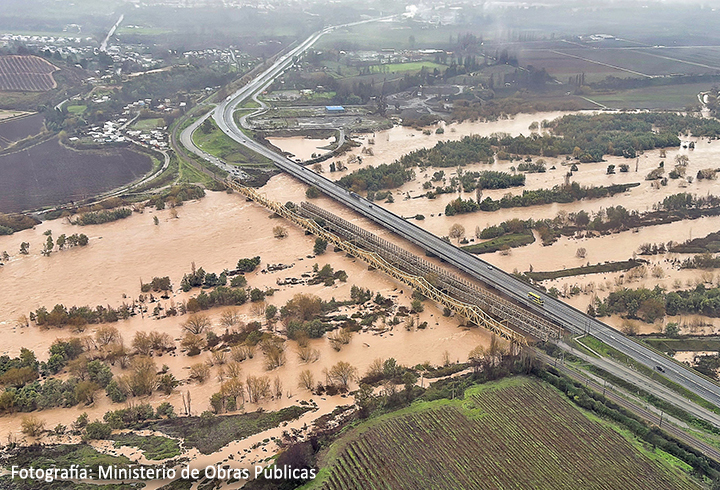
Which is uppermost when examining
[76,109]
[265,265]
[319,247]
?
[76,109]

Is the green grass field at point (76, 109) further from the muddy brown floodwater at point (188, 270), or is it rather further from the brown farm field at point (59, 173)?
the muddy brown floodwater at point (188, 270)

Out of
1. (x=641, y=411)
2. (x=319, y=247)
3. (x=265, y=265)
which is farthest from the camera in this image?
(x=319, y=247)

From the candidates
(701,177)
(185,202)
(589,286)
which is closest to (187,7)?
(185,202)

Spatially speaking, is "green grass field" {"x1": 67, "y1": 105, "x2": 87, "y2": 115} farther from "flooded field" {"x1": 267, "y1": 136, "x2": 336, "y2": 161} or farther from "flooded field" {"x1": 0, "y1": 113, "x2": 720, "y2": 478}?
"flooded field" {"x1": 0, "y1": 113, "x2": 720, "y2": 478}

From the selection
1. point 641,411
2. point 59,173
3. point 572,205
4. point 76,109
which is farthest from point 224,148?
point 641,411

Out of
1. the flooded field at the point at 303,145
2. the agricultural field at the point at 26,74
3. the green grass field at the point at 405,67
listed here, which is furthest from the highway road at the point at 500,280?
the green grass field at the point at 405,67

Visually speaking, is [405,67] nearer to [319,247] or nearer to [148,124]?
[148,124]
